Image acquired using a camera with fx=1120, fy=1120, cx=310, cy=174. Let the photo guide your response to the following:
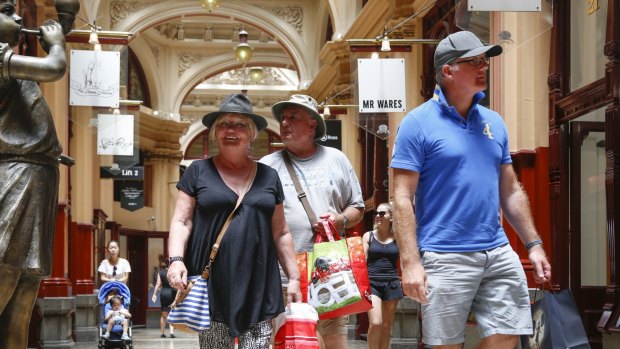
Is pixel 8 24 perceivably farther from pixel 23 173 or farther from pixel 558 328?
pixel 558 328

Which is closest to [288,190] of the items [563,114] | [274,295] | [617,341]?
[274,295]

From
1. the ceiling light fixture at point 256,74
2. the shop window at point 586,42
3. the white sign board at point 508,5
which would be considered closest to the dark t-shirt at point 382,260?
the shop window at point 586,42

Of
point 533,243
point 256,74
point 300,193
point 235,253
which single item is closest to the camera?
point 533,243

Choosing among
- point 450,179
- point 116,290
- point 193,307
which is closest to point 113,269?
point 116,290

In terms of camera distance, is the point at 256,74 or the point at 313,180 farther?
the point at 256,74

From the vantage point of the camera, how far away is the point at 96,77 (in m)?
13.2

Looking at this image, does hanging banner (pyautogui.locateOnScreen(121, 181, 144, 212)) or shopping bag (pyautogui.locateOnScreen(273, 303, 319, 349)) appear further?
hanging banner (pyautogui.locateOnScreen(121, 181, 144, 212))

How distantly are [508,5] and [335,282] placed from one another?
3.31 metres

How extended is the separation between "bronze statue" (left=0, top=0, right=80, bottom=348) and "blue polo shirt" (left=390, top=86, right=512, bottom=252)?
1.48 meters

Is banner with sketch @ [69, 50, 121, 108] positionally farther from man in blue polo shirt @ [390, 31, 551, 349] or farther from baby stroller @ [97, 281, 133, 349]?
man in blue polo shirt @ [390, 31, 551, 349]

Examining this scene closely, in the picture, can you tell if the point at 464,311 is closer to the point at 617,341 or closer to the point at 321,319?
the point at 321,319

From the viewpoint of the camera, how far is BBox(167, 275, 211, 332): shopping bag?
16.9ft

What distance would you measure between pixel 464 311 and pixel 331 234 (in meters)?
1.85

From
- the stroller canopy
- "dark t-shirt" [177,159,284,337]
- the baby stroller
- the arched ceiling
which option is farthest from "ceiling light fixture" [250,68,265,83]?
"dark t-shirt" [177,159,284,337]
